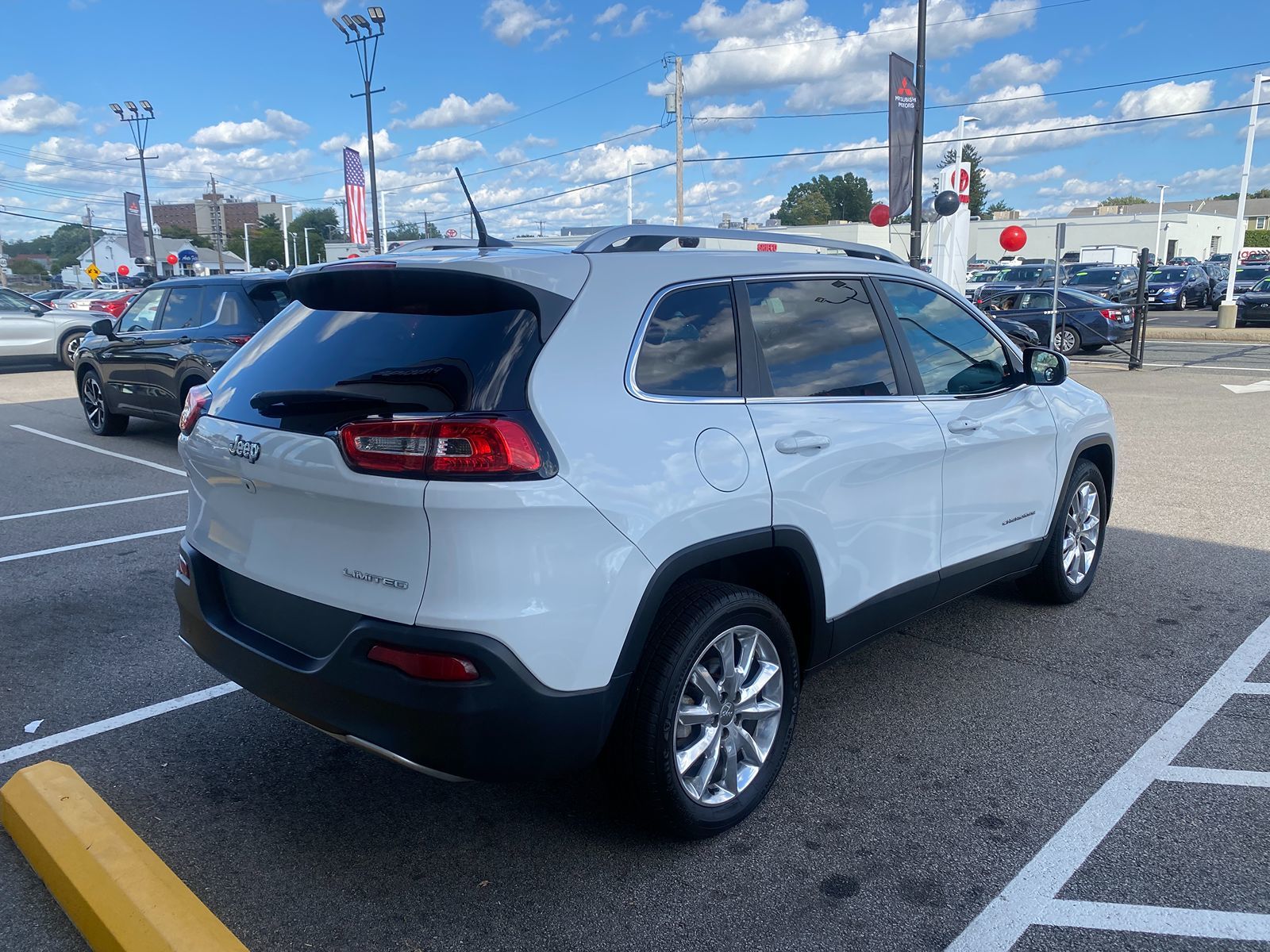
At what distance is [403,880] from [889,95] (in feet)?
56.6

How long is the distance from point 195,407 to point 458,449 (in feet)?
4.64

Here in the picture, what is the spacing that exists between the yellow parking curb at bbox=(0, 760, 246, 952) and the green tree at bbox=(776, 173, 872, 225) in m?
129

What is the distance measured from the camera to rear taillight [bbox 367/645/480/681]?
2.46m

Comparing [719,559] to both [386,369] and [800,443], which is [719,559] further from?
[386,369]

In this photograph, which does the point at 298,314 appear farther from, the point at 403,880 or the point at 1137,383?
the point at 1137,383

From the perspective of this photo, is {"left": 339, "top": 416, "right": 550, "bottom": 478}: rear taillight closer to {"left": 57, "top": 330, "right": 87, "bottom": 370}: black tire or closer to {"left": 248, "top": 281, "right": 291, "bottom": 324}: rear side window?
{"left": 248, "top": 281, "right": 291, "bottom": 324}: rear side window

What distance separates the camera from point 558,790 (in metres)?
3.43

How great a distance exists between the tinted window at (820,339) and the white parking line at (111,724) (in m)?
2.73

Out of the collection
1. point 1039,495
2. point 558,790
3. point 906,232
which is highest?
point 906,232

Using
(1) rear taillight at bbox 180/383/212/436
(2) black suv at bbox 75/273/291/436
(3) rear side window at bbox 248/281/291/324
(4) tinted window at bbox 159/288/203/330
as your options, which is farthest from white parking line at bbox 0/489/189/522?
(1) rear taillight at bbox 180/383/212/436

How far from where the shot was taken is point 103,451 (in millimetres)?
10266

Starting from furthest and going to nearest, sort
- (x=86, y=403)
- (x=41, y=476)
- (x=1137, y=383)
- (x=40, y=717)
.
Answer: (x=1137, y=383)
(x=86, y=403)
(x=41, y=476)
(x=40, y=717)

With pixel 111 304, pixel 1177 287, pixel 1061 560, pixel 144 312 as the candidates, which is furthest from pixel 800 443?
pixel 1177 287

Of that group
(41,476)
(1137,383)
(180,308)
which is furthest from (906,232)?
(41,476)
